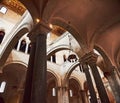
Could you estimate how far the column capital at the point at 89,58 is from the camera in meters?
6.88

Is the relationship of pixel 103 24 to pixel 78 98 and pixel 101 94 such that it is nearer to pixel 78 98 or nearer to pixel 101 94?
pixel 101 94

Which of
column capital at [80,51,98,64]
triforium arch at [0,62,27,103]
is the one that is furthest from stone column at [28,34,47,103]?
triforium arch at [0,62,27,103]

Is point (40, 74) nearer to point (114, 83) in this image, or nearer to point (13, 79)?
point (114, 83)

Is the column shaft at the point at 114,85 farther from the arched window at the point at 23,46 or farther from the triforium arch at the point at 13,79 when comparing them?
the arched window at the point at 23,46

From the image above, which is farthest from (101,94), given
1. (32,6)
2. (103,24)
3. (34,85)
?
(32,6)

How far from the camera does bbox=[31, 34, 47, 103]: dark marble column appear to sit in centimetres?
345

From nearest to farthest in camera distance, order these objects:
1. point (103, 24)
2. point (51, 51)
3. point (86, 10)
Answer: point (86, 10) < point (103, 24) < point (51, 51)

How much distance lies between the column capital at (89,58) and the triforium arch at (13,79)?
18.5 ft

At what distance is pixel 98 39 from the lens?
28.6 ft

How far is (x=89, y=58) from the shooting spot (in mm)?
6961

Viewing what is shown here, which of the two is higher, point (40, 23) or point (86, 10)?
point (86, 10)

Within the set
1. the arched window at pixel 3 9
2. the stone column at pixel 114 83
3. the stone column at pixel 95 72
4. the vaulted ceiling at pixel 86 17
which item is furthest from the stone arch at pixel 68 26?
the arched window at pixel 3 9

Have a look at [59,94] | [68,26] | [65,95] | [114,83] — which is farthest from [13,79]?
[114,83]

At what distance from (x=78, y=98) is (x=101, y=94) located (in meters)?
9.51
